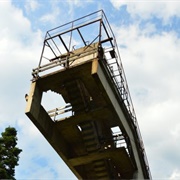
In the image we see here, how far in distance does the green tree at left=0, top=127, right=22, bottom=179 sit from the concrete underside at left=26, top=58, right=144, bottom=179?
21.6ft

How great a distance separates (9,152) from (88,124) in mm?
10078

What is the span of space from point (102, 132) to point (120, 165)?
91.0 inches

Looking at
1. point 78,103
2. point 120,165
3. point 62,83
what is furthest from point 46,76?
point 120,165

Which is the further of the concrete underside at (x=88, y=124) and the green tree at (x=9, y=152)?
the green tree at (x=9, y=152)

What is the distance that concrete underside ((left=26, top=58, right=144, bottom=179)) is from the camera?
14.6 metres

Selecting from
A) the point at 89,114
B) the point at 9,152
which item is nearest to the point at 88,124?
the point at 89,114

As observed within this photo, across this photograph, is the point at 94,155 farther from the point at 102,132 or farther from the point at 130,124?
the point at 130,124

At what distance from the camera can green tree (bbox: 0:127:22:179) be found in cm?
2216

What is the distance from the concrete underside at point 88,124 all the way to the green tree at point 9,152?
6.59 m

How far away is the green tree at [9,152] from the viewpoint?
22.2 m

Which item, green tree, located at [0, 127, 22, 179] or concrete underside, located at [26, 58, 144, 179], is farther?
green tree, located at [0, 127, 22, 179]

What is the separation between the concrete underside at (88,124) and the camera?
14.6 meters

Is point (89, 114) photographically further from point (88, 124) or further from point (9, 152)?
point (9, 152)

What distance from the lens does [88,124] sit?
1586cm
